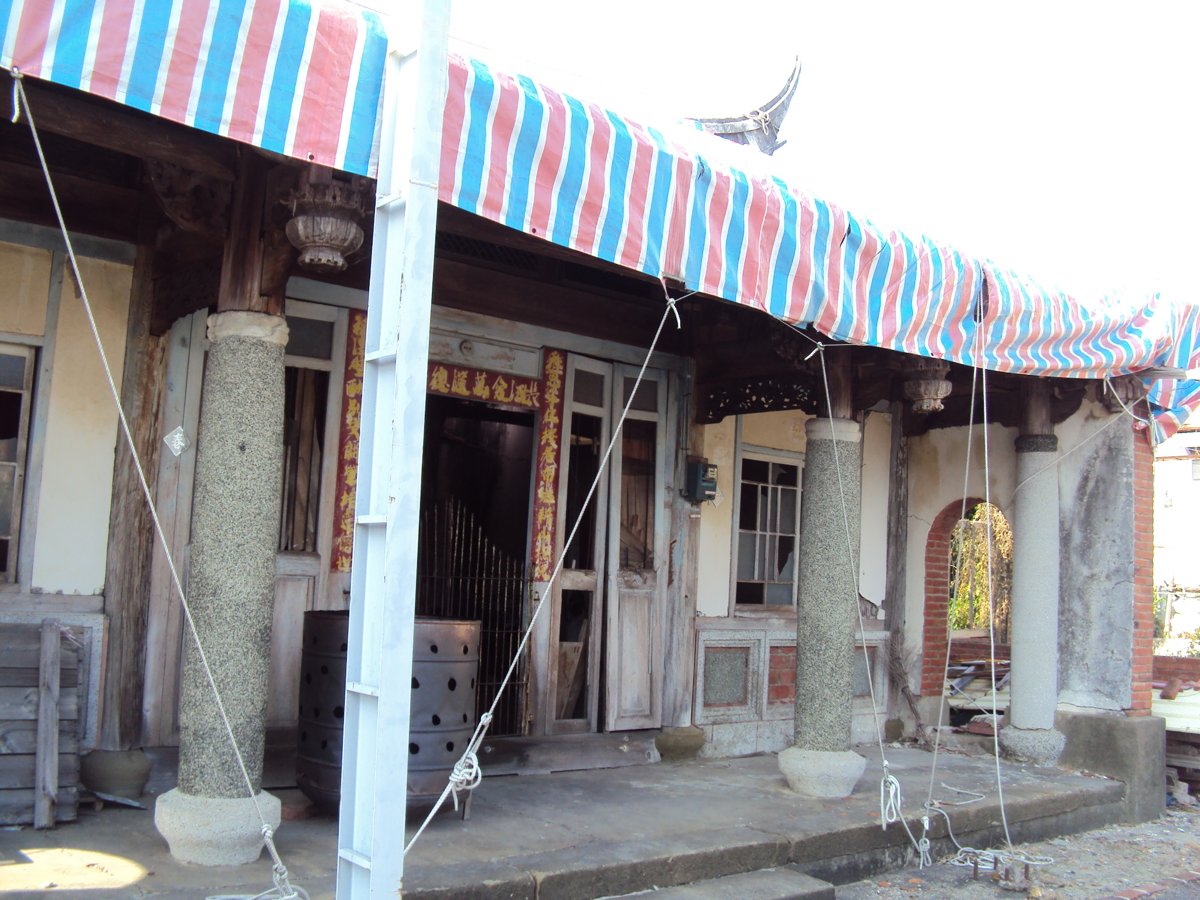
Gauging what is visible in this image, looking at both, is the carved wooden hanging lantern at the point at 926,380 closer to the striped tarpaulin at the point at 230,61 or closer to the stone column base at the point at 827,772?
the stone column base at the point at 827,772

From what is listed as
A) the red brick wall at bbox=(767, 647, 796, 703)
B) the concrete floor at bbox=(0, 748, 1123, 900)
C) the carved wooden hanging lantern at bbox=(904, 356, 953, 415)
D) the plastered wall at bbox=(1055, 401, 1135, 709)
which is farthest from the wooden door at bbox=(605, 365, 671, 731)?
the plastered wall at bbox=(1055, 401, 1135, 709)

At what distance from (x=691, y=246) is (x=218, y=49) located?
2.19 m

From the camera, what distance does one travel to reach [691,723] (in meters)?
8.07

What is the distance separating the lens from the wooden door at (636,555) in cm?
770

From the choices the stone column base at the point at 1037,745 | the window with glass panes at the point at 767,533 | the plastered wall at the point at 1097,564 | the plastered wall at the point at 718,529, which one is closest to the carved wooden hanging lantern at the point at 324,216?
the plastered wall at the point at 718,529

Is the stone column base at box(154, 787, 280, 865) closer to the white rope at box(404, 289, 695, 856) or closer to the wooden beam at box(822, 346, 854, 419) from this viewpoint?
the white rope at box(404, 289, 695, 856)

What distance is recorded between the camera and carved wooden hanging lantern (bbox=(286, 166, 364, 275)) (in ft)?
14.0

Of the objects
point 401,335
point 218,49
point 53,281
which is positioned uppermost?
point 218,49

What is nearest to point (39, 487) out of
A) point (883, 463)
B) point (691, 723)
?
point (691, 723)

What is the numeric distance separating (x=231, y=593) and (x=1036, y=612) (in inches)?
245

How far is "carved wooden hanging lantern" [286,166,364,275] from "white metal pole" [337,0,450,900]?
0.98m

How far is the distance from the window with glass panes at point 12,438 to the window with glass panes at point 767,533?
16.9 ft

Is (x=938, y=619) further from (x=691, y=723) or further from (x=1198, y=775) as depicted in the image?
(x=691, y=723)

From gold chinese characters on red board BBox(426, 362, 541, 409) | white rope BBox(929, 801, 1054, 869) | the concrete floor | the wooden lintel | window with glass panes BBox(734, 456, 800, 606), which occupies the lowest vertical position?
white rope BBox(929, 801, 1054, 869)
